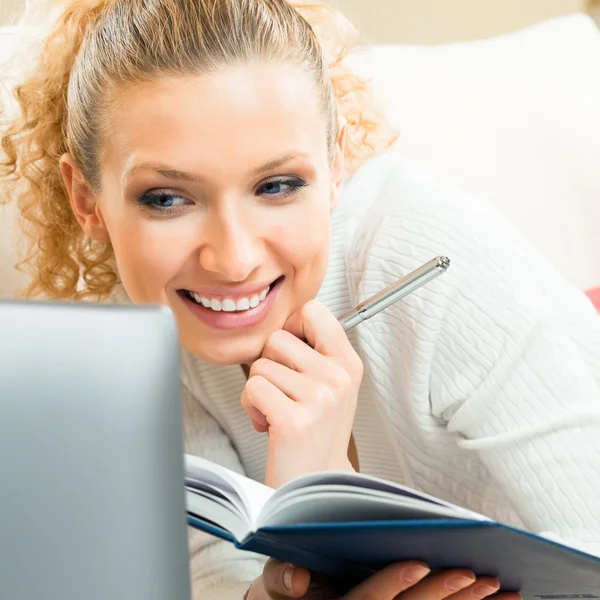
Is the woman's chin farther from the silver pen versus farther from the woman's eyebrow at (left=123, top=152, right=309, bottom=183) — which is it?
the woman's eyebrow at (left=123, top=152, right=309, bottom=183)

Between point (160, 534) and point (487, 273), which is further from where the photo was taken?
point (487, 273)

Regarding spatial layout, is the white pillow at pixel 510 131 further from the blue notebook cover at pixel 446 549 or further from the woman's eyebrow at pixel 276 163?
the blue notebook cover at pixel 446 549

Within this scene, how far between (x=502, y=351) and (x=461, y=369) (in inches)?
2.6

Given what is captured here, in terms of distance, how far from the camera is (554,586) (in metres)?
0.70

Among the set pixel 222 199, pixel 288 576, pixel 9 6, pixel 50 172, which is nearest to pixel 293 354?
pixel 222 199

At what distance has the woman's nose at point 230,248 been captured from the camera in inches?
39.9

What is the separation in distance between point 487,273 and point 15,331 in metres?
0.82

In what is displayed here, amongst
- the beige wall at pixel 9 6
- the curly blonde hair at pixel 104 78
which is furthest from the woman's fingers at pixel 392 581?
the beige wall at pixel 9 6

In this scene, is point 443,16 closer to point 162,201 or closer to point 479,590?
point 162,201

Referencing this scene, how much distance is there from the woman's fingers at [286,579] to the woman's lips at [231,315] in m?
0.38

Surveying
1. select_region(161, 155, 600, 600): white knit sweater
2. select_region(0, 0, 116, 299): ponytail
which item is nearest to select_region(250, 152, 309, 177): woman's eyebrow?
select_region(161, 155, 600, 600): white knit sweater

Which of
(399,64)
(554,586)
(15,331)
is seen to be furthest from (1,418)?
(399,64)

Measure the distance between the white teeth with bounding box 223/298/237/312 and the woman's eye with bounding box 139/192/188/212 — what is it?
136 millimetres

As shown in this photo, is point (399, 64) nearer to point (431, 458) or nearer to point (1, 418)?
point (431, 458)
